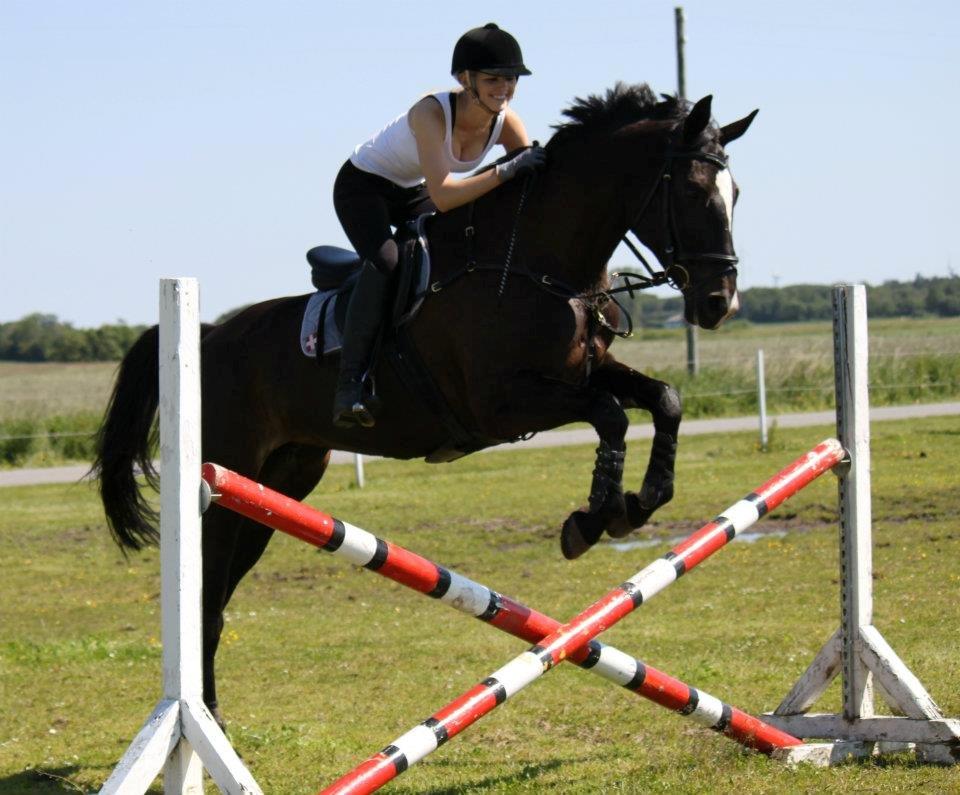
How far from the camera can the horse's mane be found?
18.4 feet

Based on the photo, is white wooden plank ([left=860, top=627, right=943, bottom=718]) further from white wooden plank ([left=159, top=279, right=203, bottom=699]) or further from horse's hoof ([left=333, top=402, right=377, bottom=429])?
white wooden plank ([left=159, top=279, right=203, bottom=699])

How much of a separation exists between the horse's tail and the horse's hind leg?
69cm

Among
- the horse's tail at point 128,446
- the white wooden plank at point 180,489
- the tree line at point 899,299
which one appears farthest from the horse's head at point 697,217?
the tree line at point 899,299

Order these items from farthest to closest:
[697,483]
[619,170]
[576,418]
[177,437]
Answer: [697,483] → [619,170] → [576,418] → [177,437]

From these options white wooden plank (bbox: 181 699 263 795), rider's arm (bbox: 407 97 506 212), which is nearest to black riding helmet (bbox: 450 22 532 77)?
rider's arm (bbox: 407 97 506 212)

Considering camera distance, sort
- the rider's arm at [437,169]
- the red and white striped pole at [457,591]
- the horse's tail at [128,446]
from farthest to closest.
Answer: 1. the horse's tail at [128,446]
2. the rider's arm at [437,169]
3. the red and white striped pole at [457,591]

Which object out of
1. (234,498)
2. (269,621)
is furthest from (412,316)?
(269,621)

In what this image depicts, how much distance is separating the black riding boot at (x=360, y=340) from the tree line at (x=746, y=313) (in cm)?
2070

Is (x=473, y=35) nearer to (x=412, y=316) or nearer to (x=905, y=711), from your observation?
(x=412, y=316)

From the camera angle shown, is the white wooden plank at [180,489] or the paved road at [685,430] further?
the paved road at [685,430]

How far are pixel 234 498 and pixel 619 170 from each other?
2201 millimetres

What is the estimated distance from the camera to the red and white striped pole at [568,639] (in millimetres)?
4156

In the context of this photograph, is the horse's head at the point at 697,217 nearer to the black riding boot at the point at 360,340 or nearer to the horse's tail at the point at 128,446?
the black riding boot at the point at 360,340

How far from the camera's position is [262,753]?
6.09 meters
